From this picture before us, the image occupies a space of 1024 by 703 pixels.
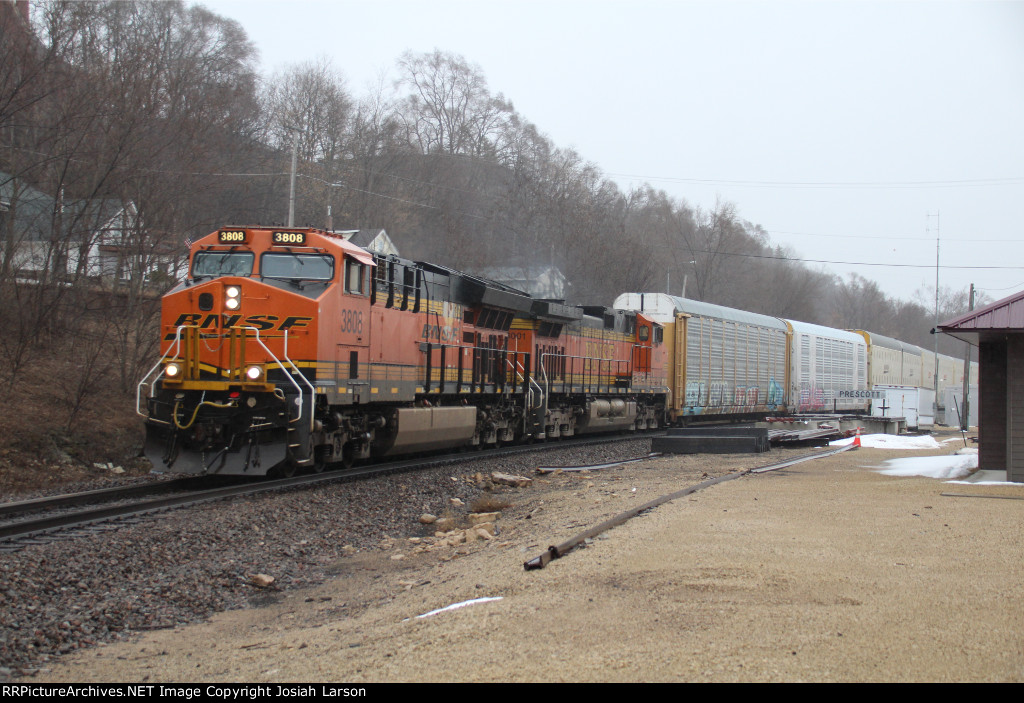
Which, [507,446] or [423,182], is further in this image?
[423,182]

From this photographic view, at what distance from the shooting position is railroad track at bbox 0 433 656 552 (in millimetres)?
9133

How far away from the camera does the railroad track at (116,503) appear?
360 inches

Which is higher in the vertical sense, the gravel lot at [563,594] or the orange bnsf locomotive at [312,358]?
the orange bnsf locomotive at [312,358]

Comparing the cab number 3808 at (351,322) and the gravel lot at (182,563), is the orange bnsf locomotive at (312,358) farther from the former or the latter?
the gravel lot at (182,563)

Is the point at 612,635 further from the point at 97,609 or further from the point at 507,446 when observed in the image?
the point at 507,446

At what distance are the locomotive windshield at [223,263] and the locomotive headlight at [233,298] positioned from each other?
27.0 inches

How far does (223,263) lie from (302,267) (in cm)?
130

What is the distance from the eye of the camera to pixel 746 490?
12086 mm

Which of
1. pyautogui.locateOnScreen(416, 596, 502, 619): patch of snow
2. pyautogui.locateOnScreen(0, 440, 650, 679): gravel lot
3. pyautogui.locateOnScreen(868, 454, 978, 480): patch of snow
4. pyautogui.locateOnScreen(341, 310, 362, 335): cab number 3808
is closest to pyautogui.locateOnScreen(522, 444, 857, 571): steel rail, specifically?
pyautogui.locateOnScreen(416, 596, 502, 619): patch of snow

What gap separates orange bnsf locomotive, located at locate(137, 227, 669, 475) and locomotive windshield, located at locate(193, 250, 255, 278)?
0.02 m

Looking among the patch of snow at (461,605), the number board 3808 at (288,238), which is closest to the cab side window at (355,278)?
the number board 3808 at (288,238)
